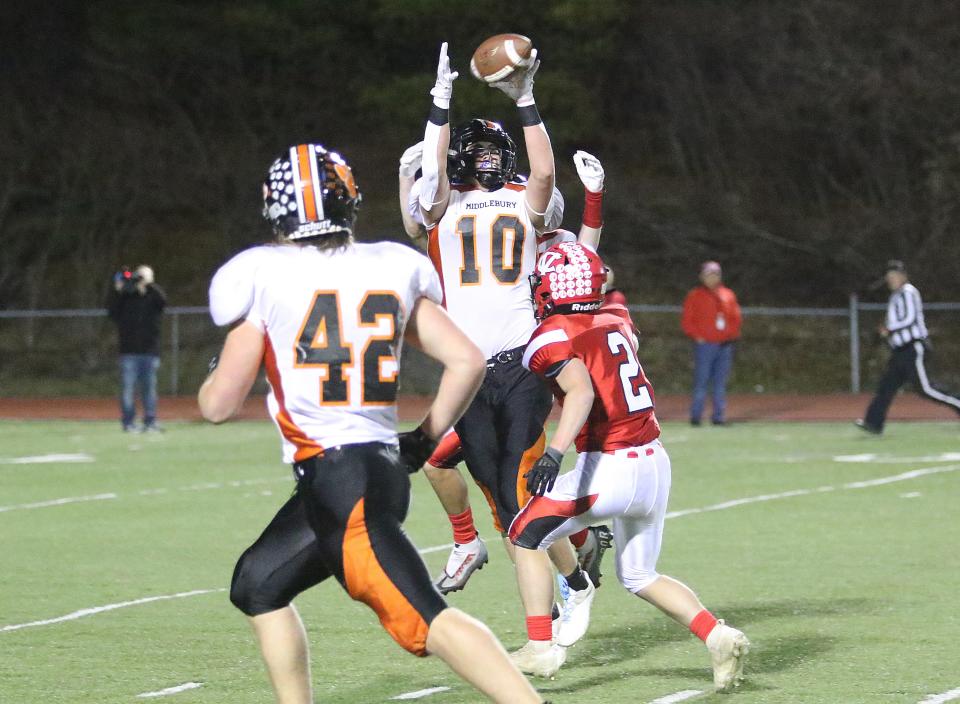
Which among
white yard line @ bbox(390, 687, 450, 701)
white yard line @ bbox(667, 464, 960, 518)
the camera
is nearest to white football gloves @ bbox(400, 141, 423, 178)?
white yard line @ bbox(390, 687, 450, 701)

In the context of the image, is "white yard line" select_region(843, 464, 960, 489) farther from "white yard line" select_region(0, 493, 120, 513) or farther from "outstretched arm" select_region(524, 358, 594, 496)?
"outstretched arm" select_region(524, 358, 594, 496)

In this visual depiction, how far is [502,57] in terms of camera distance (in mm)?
6906

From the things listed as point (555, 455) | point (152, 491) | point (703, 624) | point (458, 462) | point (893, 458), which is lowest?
point (152, 491)

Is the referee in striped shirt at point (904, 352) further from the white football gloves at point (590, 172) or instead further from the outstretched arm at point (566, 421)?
the outstretched arm at point (566, 421)

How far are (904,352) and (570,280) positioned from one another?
40.5ft

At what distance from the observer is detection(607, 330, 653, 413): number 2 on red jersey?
6383 millimetres

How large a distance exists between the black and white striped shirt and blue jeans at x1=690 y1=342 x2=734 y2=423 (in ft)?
9.40

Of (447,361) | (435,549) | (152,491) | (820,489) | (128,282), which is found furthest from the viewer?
(128,282)

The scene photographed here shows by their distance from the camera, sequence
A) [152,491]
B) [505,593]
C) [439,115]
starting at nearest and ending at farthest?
[439,115]
[505,593]
[152,491]

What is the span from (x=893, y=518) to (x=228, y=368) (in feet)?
24.3

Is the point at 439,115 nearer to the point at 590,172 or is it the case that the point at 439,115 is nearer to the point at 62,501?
the point at 590,172

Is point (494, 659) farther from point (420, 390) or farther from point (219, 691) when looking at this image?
point (420, 390)

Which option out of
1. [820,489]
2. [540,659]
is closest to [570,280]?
[540,659]

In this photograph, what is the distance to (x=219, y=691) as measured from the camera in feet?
21.0
